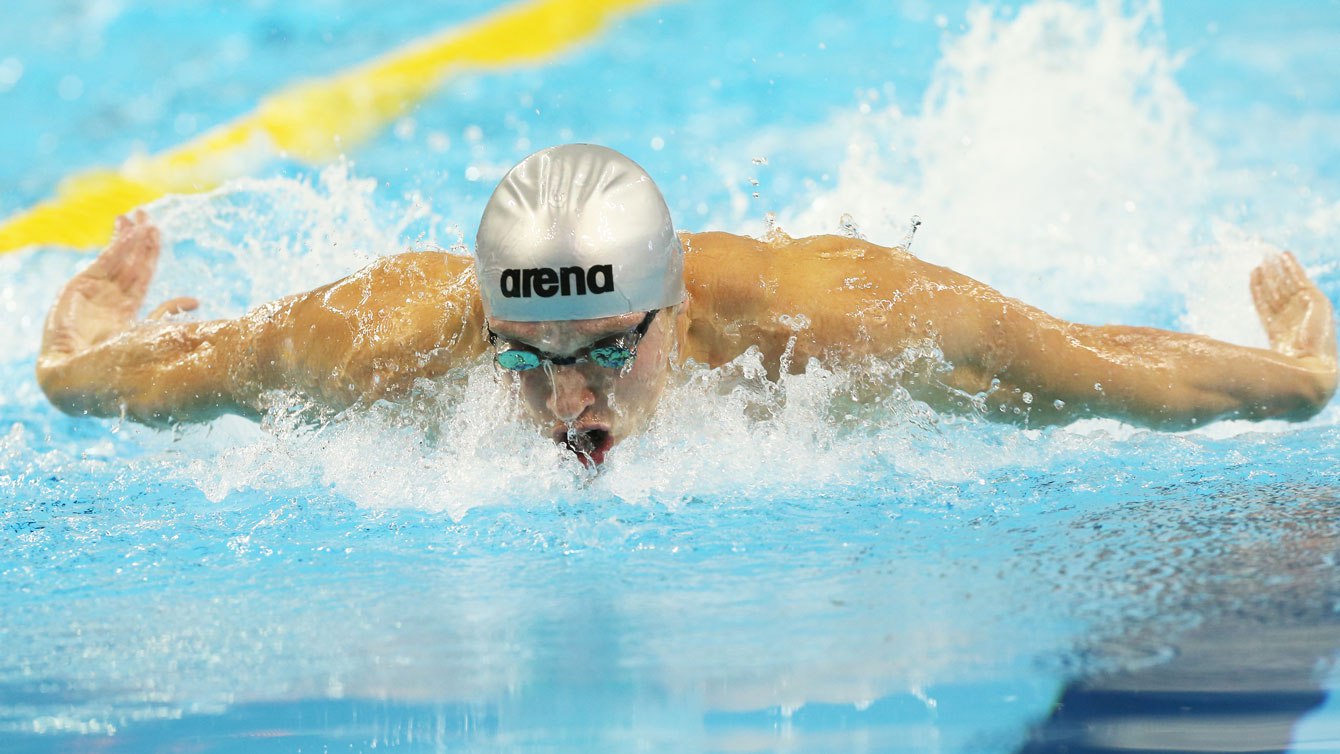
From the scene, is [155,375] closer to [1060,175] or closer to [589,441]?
[589,441]

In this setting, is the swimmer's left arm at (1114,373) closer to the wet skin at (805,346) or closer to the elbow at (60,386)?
the wet skin at (805,346)

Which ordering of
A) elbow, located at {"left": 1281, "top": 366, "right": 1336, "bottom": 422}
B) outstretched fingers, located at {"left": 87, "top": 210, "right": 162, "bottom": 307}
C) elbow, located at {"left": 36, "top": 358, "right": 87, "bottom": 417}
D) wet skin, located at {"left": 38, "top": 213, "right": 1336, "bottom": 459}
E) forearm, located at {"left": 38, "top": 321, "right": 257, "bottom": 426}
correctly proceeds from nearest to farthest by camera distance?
wet skin, located at {"left": 38, "top": 213, "right": 1336, "bottom": 459} → elbow, located at {"left": 1281, "top": 366, "right": 1336, "bottom": 422} → forearm, located at {"left": 38, "top": 321, "right": 257, "bottom": 426} → elbow, located at {"left": 36, "top": 358, "right": 87, "bottom": 417} → outstretched fingers, located at {"left": 87, "top": 210, "right": 162, "bottom": 307}

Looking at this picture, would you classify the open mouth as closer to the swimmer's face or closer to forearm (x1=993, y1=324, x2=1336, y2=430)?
the swimmer's face

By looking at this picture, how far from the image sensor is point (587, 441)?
2305 millimetres

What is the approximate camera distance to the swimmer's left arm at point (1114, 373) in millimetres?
2414

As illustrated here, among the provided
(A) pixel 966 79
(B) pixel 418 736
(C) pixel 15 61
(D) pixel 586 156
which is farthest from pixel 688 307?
(C) pixel 15 61

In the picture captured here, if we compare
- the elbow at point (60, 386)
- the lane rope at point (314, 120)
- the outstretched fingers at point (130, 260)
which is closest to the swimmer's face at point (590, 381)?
the elbow at point (60, 386)

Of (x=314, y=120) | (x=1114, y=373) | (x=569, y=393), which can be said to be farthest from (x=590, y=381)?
(x=314, y=120)

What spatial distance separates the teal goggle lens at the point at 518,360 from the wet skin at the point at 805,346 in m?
0.03

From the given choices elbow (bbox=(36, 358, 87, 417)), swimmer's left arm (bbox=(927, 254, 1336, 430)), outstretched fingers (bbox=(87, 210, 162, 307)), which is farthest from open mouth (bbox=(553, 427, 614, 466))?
outstretched fingers (bbox=(87, 210, 162, 307))

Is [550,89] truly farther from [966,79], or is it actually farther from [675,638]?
[675,638]

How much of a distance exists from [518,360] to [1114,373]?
112cm

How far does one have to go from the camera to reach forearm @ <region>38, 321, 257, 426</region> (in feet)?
9.02

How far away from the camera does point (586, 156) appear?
2271 millimetres
